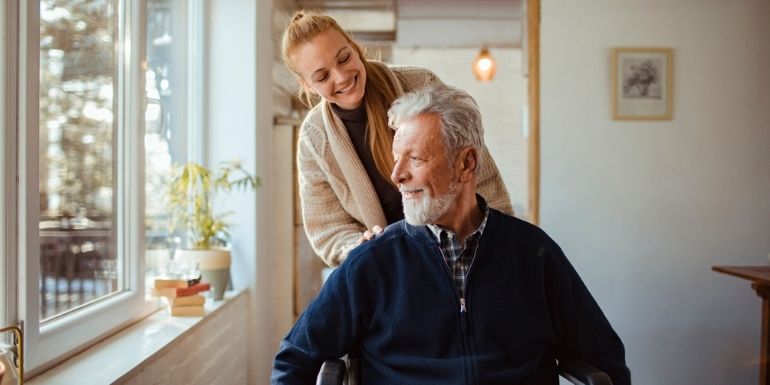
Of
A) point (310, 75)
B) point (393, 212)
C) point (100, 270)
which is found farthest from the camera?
point (100, 270)

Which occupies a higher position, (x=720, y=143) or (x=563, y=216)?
(x=720, y=143)

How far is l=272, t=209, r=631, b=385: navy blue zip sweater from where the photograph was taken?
5.15ft

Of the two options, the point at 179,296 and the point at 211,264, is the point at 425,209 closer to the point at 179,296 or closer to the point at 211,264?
the point at 179,296

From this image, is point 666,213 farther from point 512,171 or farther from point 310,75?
point 512,171

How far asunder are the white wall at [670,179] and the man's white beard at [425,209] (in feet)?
6.58

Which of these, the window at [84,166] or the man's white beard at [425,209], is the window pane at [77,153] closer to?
the window at [84,166]

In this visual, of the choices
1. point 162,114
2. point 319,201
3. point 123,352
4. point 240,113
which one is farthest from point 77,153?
point 240,113

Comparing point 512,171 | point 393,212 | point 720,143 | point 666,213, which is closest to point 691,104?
point 720,143

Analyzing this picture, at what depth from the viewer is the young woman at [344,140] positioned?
1826 mm

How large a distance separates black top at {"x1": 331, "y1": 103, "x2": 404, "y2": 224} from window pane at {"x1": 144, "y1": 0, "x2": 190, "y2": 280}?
3.30 ft

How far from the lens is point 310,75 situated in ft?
6.02

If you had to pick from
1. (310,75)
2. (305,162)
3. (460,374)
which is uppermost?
(310,75)

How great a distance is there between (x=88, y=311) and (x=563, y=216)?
7.71ft

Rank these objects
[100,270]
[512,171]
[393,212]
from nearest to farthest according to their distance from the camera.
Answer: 1. [393,212]
2. [100,270]
3. [512,171]
